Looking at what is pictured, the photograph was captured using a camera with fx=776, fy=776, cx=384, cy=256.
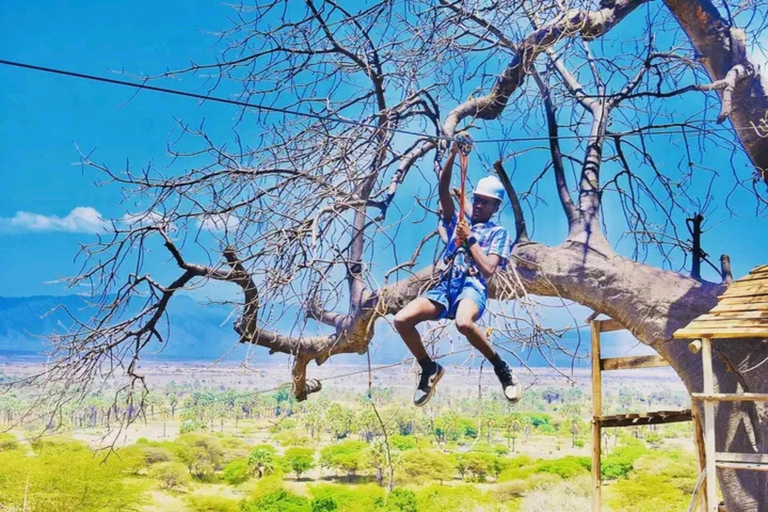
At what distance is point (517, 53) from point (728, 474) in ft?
9.76

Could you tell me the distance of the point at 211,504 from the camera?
35.5 m

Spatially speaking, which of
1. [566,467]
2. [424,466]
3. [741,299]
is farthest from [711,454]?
[424,466]

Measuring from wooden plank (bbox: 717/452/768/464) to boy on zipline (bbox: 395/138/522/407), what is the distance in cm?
153

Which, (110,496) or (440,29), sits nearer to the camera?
(440,29)

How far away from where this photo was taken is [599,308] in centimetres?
508

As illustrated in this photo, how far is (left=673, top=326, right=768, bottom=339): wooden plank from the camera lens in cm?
407

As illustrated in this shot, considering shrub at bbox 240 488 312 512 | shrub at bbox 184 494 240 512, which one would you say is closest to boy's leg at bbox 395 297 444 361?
shrub at bbox 240 488 312 512

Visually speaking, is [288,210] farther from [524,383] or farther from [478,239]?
[524,383]

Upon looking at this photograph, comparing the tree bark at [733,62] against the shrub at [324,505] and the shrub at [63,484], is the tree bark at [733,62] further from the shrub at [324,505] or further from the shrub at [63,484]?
the shrub at [324,505]

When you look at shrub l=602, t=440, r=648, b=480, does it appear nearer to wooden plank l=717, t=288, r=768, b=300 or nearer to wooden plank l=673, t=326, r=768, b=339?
wooden plank l=717, t=288, r=768, b=300

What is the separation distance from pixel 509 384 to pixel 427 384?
15.7 inches

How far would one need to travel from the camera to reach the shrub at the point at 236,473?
42.4 meters

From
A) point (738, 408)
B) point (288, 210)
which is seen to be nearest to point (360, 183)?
point (288, 210)

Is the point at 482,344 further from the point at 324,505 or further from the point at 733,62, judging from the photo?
the point at 324,505
